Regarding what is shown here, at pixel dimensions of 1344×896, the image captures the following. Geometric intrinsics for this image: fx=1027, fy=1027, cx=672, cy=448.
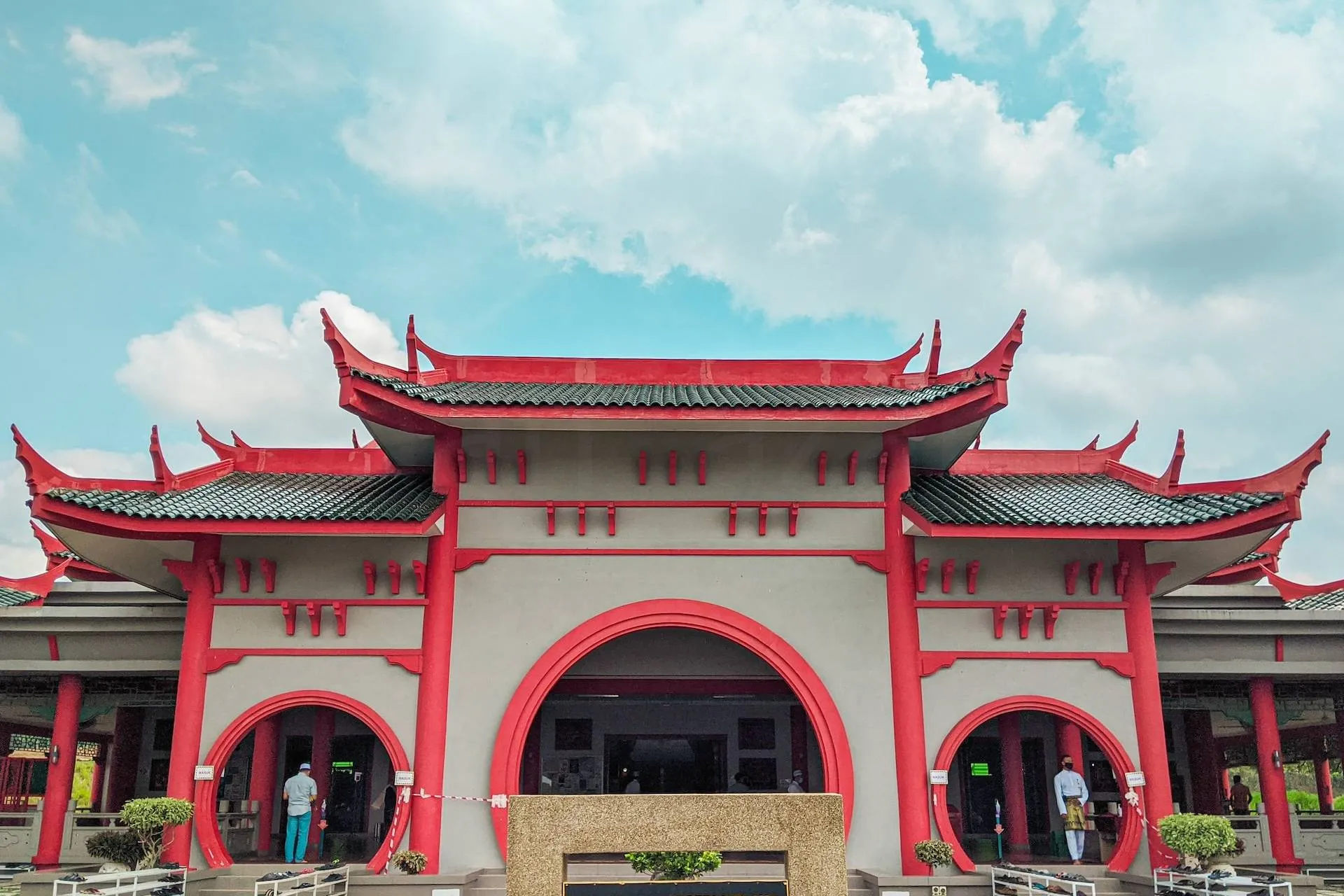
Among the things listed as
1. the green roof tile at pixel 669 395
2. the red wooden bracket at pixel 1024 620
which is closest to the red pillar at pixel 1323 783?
the red wooden bracket at pixel 1024 620

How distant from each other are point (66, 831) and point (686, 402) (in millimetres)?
15130

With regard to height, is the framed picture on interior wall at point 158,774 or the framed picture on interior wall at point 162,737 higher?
the framed picture on interior wall at point 162,737

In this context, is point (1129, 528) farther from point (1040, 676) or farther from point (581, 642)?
point (581, 642)

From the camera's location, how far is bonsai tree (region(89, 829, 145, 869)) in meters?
13.2

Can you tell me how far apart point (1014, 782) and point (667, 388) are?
34.3ft

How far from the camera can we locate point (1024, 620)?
14.7m

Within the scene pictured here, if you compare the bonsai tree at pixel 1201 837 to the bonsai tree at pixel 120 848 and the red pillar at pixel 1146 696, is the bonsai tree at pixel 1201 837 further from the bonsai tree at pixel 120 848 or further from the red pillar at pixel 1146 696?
the bonsai tree at pixel 120 848

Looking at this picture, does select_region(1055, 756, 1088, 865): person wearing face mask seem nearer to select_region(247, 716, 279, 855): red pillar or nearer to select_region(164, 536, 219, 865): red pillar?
select_region(164, 536, 219, 865): red pillar

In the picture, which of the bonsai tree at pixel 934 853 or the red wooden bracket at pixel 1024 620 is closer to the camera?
the bonsai tree at pixel 934 853

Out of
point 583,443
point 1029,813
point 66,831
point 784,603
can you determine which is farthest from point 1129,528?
point 66,831

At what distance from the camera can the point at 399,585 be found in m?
14.8

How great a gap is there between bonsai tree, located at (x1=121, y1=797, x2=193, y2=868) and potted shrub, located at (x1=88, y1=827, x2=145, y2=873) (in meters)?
0.06

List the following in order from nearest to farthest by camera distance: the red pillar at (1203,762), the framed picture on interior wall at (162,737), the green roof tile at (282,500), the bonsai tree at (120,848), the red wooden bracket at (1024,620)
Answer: the bonsai tree at (120,848) < the green roof tile at (282,500) < the red wooden bracket at (1024,620) < the red pillar at (1203,762) < the framed picture on interior wall at (162,737)

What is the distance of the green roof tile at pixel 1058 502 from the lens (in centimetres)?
1393
